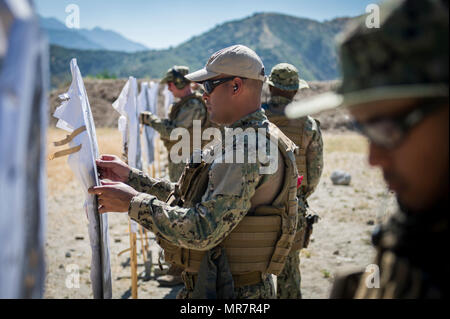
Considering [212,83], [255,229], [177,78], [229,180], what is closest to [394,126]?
[229,180]

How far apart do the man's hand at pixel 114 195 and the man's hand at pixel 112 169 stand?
0.99 feet

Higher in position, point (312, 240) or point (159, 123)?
point (159, 123)

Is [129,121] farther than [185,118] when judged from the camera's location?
No

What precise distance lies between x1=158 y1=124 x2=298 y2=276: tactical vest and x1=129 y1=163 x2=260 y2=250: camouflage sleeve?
0.54 feet

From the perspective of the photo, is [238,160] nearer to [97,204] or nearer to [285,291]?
[97,204]

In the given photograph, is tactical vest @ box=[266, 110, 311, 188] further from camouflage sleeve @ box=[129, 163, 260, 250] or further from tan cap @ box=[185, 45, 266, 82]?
camouflage sleeve @ box=[129, 163, 260, 250]

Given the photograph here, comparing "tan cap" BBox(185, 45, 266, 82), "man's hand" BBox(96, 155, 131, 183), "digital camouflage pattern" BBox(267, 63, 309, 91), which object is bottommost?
"man's hand" BBox(96, 155, 131, 183)

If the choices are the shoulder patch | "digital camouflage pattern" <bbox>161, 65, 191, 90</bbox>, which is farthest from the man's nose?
"digital camouflage pattern" <bbox>161, 65, 191, 90</bbox>

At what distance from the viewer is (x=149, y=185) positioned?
252 centimetres

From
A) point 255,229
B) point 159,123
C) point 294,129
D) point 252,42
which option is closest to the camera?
point 255,229

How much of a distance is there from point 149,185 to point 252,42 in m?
72.2

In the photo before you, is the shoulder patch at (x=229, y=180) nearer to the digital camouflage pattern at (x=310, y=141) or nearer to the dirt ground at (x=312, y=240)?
the dirt ground at (x=312, y=240)

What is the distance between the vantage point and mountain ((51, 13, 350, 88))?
75.2 m

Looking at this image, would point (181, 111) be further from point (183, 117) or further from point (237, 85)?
point (237, 85)
